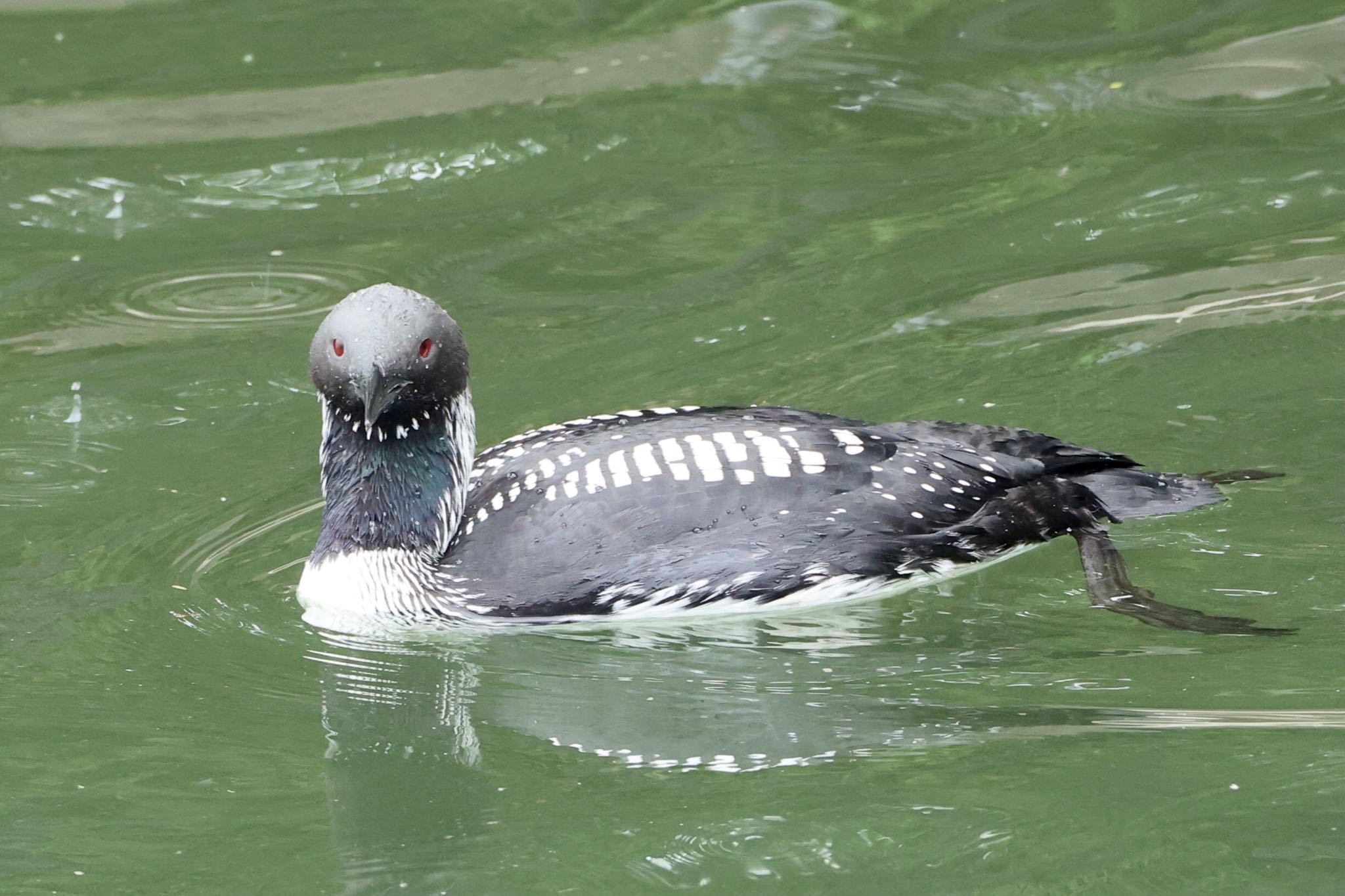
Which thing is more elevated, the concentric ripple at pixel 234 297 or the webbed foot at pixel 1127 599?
the concentric ripple at pixel 234 297

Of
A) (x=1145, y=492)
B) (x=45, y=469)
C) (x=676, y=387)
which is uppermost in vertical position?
(x=45, y=469)

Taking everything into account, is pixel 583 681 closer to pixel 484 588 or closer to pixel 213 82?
pixel 484 588

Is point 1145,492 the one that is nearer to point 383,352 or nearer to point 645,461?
point 645,461

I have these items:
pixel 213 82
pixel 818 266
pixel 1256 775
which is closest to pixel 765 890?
pixel 1256 775

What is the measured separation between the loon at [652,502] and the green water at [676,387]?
0.39 feet

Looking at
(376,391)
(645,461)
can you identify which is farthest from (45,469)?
(645,461)

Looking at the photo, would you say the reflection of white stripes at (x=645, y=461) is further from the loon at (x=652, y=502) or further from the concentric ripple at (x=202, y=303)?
the concentric ripple at (x=202, y=303)

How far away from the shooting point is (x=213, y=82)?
358 inches

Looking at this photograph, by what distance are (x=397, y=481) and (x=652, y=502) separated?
0.77 meters

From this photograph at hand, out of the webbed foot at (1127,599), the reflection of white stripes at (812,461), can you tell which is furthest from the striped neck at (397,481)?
the webbed foot at (1127,599)

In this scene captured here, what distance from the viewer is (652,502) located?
16.8ft

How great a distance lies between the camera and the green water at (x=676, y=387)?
4.13 metres

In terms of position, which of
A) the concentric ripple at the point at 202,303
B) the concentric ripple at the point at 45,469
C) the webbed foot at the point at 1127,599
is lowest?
the webbed foot at the point at 1127,599

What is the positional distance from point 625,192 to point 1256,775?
15.1 ft
